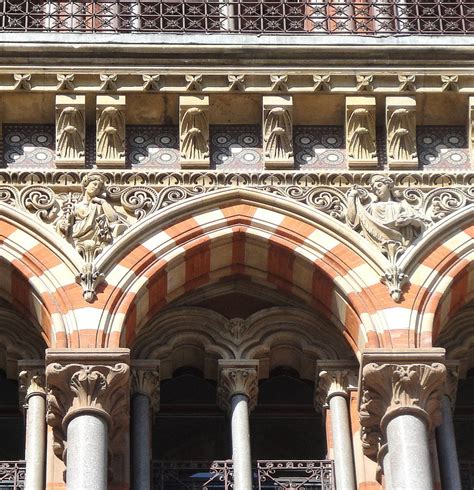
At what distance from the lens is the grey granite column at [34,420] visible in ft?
65.3

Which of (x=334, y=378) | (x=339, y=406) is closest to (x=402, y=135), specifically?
(x=334, y=378)

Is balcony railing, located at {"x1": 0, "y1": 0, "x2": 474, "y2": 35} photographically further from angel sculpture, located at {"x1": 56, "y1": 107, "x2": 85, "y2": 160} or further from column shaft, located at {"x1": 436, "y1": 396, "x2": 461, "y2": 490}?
column shaft, located at {"x1": 436, "y1": 396, "x2": 461, "y2": 490}

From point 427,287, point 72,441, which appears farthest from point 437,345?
point 72,441

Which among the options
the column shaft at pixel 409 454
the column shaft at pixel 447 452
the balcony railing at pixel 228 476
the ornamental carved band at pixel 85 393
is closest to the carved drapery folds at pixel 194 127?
the ornamental carved band at pixel 85 393

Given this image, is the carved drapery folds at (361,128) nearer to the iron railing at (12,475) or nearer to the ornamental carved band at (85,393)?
the ornamental carved band at (85,393)

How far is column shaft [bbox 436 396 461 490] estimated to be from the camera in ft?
65.4

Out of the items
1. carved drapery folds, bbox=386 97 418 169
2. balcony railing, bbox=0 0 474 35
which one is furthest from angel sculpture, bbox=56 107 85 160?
carved drapery folds, bbox=386 97 418 169

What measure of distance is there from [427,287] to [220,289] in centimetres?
234

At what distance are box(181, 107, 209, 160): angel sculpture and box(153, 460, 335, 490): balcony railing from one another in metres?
3.46

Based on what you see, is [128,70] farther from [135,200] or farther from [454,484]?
[454,484]

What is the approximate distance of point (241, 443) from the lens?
20.1m

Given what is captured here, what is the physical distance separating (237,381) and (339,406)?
1078 millimetres

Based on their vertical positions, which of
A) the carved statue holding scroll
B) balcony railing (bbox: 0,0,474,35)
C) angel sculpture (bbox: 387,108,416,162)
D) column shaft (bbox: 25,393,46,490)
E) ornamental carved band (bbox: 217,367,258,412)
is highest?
balcony railing (bbox: 0,0,474,35)

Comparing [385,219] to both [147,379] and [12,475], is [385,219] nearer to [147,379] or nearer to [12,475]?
[147,379]
